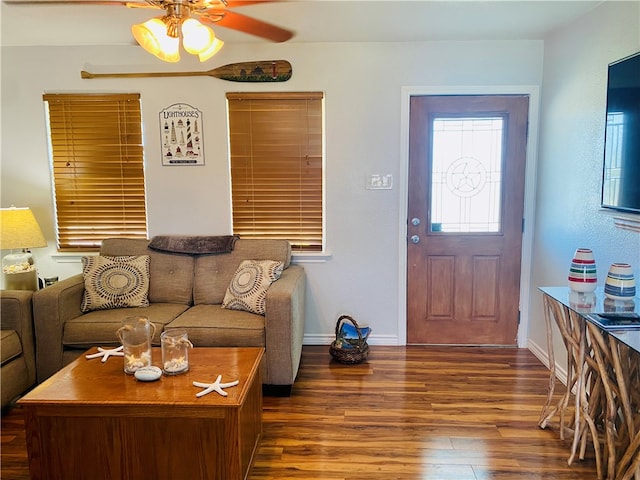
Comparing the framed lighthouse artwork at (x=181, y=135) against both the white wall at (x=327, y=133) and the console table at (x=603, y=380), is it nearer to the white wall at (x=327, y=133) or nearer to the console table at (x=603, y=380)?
the white wall at (x=327, y=133)

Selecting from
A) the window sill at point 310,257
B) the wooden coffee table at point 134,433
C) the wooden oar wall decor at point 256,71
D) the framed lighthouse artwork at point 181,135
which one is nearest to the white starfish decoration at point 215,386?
the wooden coffee table at point 134,433

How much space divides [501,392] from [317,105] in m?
2.39

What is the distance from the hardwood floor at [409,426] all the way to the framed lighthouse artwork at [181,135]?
1.82 metres

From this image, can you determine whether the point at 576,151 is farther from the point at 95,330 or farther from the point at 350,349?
the point at 95,330

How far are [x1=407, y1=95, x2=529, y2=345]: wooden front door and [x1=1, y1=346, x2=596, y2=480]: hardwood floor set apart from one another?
369mm

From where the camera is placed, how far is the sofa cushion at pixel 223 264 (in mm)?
3350

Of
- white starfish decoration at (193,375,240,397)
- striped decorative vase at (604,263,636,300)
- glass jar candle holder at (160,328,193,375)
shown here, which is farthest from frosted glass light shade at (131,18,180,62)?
striped decorative vase at (604,263,636,300)

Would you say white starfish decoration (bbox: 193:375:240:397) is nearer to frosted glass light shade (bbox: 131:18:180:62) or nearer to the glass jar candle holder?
the glass jar candle holder

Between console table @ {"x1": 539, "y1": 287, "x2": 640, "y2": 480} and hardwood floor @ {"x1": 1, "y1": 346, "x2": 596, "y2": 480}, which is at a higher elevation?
console table @ {"x1": 539, "y1": 287, "x2": 640, "y2": 480}

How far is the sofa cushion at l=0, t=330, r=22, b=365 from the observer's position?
2621 millimetres

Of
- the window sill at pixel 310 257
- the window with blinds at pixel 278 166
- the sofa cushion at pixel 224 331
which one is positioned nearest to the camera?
the sofa cushion at pixel 224 331

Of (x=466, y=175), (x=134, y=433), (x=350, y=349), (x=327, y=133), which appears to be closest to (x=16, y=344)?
(x=134, y=433)

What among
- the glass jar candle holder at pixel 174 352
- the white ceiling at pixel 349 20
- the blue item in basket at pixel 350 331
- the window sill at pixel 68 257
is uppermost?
the white ceiling at pixel 349 20

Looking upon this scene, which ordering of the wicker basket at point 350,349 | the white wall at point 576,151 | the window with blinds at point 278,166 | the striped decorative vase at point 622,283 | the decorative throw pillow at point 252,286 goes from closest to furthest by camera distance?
the striped decorative vase at point 622,283
the white wall at point 576,151
the decorative throw pillow at point 252,286
the wicker basket at point 350,349
the window with blinds at point 278,166
